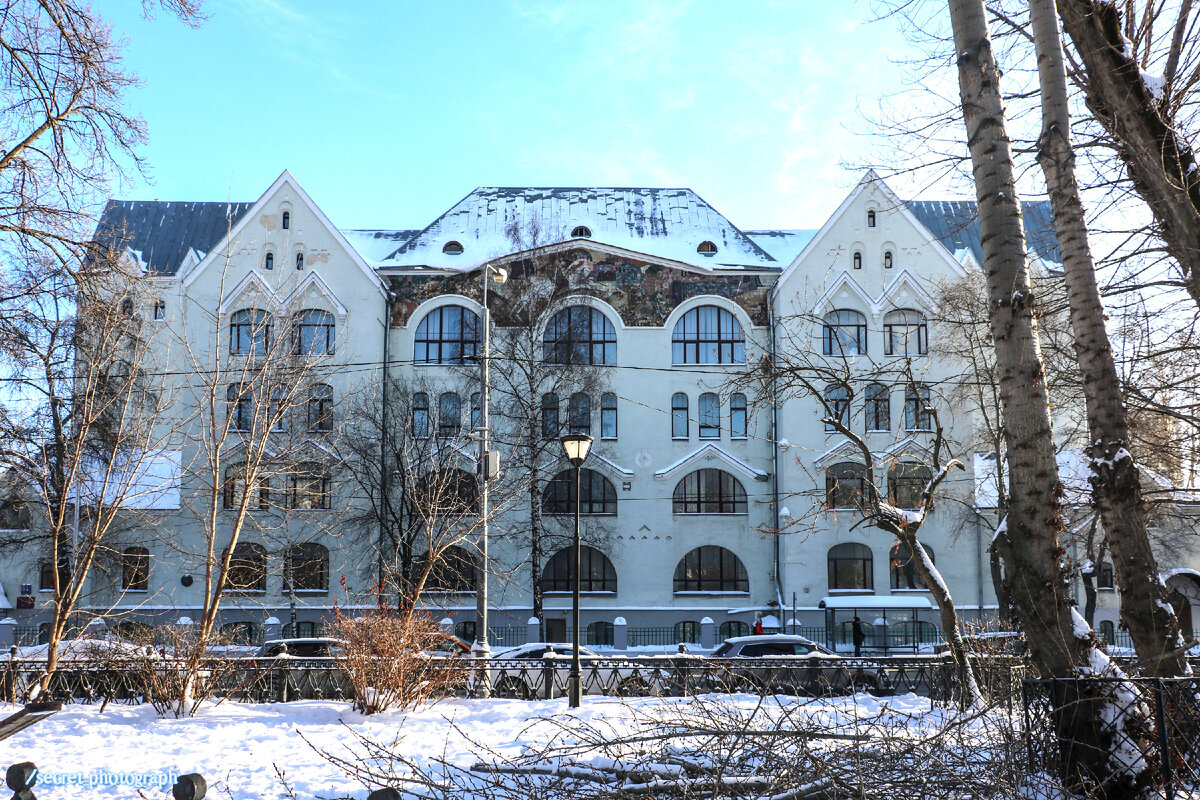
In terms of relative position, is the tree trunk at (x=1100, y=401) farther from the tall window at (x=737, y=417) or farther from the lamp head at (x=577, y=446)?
the tall window at (x=737, y=417)

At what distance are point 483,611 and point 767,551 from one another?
58.3 feet

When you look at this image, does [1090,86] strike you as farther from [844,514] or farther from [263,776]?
[844,514]

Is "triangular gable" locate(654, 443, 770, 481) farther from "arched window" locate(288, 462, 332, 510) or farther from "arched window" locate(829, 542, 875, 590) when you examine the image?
"arched window" locate(288, 462, 332, 510)

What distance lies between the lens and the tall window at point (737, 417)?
119 ft

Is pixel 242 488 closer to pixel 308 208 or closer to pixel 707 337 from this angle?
pixel 308 208

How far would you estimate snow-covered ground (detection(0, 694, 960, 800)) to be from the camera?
8609 millimetres

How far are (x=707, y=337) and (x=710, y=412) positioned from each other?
118 inches

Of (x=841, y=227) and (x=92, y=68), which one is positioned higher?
(x=841, y=227)

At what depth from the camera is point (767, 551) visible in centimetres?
3544

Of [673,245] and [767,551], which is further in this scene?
[673,245]

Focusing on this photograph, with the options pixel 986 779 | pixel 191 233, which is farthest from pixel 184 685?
pixel 191 233

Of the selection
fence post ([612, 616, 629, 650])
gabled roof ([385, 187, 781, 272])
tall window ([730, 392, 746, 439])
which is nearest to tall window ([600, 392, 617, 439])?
tall window ([730, 392, 746, 439])

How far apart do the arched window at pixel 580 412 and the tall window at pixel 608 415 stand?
0.64m

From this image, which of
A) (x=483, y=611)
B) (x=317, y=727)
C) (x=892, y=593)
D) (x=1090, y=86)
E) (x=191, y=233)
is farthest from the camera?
(x=191, y=233)
